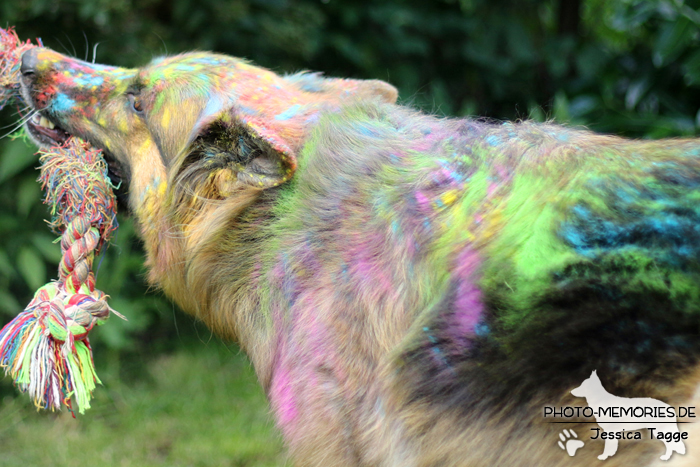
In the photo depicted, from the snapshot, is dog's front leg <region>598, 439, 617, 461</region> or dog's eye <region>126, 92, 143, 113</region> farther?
dog's eye <region>126, 92, 143, 113</region>

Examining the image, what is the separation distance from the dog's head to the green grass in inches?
47.9

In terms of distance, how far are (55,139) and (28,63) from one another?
0.91 ft

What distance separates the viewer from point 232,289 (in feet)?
6.82

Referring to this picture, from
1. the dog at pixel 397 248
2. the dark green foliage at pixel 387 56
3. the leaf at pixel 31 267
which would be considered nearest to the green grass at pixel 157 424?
the dark green foliage at pixel 387 56

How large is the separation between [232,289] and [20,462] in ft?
6.41

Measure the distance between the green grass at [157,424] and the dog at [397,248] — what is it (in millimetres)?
1174

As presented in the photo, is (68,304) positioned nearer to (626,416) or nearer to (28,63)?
(28,63)

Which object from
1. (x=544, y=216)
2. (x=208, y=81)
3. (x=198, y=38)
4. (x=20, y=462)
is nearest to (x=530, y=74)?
(x=198, y=38)

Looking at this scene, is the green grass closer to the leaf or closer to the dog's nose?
the leaf

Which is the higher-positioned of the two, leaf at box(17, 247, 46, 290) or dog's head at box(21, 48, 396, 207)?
dog's head at box(21, 48, 396, 207)

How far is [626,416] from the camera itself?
1359 mm

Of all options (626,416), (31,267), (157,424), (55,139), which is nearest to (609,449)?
(626,416)

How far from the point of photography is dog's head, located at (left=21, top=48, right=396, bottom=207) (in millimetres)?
1953

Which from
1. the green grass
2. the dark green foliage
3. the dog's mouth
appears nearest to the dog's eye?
the dog's mouth
